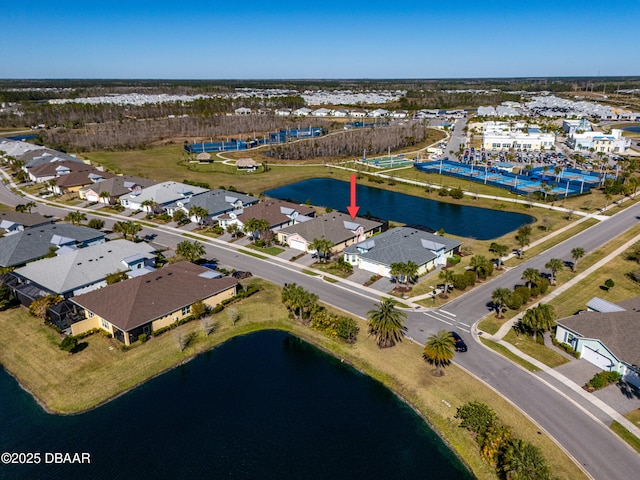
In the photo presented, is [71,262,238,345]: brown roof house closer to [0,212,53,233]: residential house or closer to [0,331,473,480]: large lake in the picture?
[0,331,473,480]: large lake

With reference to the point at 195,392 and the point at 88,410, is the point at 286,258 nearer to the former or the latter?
the point at 195,392

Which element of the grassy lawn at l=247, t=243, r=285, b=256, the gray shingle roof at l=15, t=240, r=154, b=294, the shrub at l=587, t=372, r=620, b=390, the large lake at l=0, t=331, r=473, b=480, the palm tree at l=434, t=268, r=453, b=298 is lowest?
the large lake at l=0, t=331, r=473, b=480

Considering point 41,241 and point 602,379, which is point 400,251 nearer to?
point 602,379

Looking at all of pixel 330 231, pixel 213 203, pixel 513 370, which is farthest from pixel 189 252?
pixel 513 370

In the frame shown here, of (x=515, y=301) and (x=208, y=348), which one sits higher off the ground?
(x=515, y=301)

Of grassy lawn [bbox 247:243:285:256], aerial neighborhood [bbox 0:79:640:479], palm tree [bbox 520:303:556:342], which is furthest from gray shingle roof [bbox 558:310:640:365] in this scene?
grassy lawn [bbox 247:243:285:256]

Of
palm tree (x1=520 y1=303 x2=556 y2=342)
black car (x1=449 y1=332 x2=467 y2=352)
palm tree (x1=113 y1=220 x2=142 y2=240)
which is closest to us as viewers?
black car (x1=449 y1=332 x2=467 y2=352)
